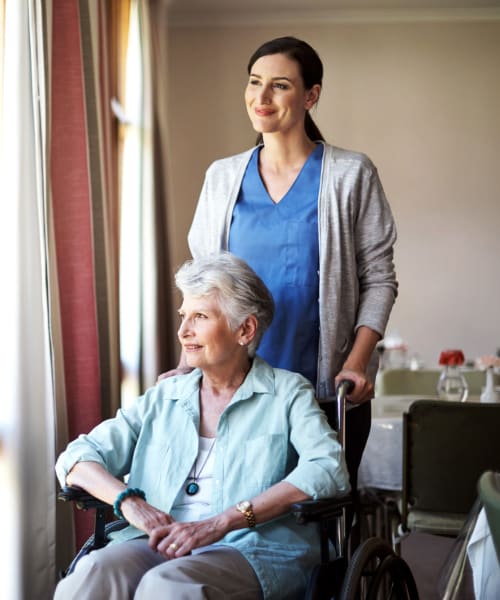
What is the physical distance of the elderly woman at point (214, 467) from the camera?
1724 millimetres

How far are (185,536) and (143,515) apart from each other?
0.41ft

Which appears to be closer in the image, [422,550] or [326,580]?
[326,580]

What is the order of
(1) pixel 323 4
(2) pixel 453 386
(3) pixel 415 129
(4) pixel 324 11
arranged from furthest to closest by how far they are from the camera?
(3) pixel 415 129 < (4) pixel 324 11 < (1) pixel 323 4 < (2) pixel 453 386

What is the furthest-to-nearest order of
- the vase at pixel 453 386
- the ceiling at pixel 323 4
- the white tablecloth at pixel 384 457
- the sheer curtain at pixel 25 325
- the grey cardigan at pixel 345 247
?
the ceiling at pixel 323 4, the vase at pixel 453 386, the white tablecloth at pixel 384 457, the sheer curtain at pixel 25 325, the grey cardigan at pixel 345 247

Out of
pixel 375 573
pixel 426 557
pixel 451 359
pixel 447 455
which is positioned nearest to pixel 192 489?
pixel 375 573

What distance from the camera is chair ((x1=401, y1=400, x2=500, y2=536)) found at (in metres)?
2.83

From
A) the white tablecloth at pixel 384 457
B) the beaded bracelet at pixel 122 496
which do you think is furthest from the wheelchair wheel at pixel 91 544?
the white tablecloth at pixel 384 457

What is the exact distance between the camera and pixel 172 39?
7.12 m

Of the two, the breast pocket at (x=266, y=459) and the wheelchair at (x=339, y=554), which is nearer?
the wheelchair at (x=339, y=554)

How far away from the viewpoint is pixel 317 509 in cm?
172

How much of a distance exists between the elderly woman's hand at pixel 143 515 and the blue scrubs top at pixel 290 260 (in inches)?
21.3

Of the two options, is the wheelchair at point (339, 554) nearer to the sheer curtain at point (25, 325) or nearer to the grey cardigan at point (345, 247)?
the grey cardigan at point (345, 247)

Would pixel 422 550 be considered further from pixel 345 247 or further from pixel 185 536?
pixel 185 536

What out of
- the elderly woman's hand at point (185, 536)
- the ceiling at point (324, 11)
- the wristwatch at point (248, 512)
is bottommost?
the elderly woman's hand at point (185, 536)
